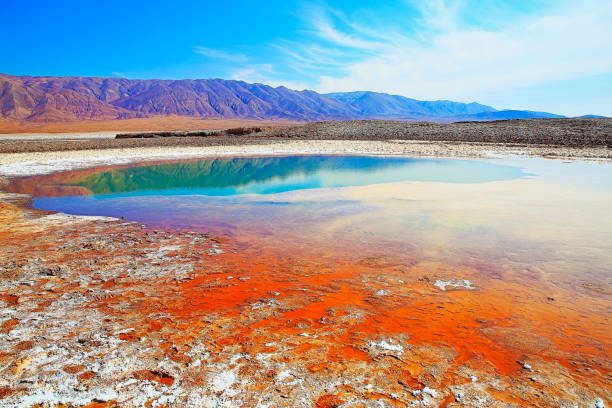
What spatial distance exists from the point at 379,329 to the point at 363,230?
3.89 meters

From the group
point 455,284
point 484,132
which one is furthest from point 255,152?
point 455,284

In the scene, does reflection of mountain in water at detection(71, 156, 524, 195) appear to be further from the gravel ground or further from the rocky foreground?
the gravel ground

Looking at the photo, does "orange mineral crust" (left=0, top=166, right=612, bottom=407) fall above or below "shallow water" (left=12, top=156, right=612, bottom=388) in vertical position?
below

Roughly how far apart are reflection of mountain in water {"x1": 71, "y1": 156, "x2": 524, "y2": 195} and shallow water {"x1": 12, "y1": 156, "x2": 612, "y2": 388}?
0.14 meters

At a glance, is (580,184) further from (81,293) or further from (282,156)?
(282,156)

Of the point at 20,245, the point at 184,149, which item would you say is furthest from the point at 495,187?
the point at 184,149

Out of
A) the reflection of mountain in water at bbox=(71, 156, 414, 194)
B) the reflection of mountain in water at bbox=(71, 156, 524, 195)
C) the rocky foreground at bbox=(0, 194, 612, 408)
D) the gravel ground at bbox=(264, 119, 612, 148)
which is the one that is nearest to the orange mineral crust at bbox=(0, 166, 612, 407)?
the rocky foreground at bbox=(0, 194, 612, 408)

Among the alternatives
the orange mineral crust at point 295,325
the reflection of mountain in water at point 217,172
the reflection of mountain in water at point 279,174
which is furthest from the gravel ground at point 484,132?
the orange mineral crust at point 295,325

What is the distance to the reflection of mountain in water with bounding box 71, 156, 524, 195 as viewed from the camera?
1395 centimetres

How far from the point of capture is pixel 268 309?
Result: 4477 millimetres

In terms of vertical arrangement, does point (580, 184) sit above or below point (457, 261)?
above

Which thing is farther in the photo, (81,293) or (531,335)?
(81,293)

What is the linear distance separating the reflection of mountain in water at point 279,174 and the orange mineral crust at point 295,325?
6952 mm

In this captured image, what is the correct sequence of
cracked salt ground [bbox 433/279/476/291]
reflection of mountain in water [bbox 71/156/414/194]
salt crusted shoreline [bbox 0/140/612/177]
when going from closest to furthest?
1. cracked salt ground [bbox 433/279/476/291]
2. reflection of mountain in water [bbox 71/156/414/194]
3. salt crusted shoreline [bbox 0/140/612/177]
